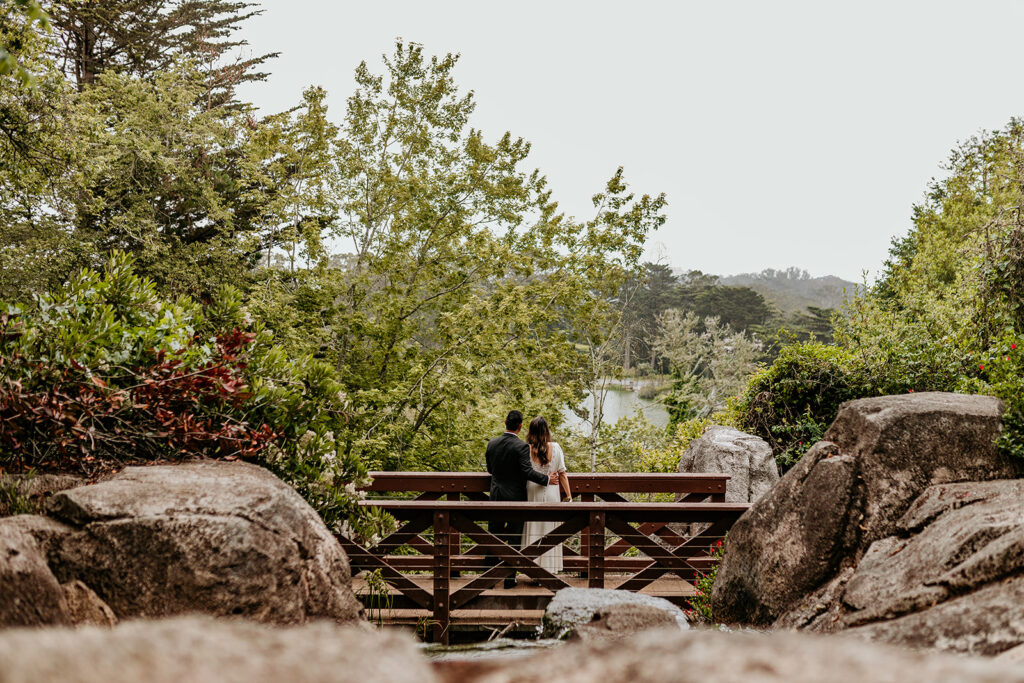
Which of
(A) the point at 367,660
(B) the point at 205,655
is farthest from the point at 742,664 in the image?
(B) the point at 205,655

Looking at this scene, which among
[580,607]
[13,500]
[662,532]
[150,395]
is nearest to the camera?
[13,500]

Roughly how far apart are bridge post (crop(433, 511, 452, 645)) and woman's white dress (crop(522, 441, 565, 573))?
44.1 inches

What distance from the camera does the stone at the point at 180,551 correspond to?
3068 millimetres

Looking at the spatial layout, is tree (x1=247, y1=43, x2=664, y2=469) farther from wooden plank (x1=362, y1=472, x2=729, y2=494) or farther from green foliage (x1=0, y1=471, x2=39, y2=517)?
green foliage (x1=0, y1=471, x2=39, y2=517)

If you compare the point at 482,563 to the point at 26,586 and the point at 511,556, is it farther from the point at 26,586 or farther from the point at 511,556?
the point at 26,586

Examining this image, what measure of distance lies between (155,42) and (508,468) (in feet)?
60.2

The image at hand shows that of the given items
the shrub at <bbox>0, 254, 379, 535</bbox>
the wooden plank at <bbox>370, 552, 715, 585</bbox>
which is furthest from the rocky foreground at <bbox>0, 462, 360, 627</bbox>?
the wooden plank at <bbox>370, 552, 715, 585</bbox>

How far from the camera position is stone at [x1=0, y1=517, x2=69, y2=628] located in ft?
8.04

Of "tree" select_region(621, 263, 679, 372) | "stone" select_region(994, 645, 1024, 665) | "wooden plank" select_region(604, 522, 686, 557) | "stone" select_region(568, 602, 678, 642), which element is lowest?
"wooden plank" select_region(604, 522, 686, 557)

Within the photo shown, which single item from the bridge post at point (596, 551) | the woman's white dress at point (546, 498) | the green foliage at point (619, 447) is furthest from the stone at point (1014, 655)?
the green foliage at point (619, 447)

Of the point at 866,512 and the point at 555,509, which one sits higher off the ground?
the point at 866,512

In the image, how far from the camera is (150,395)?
13.8 ft

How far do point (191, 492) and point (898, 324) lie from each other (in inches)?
409

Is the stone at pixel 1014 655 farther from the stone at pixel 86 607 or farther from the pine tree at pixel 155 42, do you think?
the pine tree at pixel 155 42
